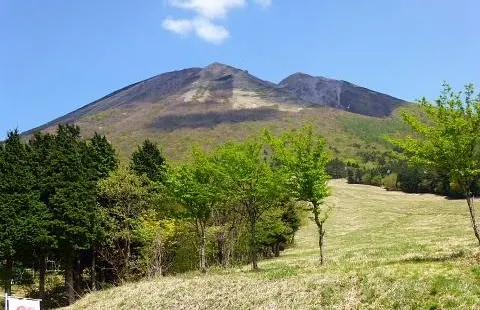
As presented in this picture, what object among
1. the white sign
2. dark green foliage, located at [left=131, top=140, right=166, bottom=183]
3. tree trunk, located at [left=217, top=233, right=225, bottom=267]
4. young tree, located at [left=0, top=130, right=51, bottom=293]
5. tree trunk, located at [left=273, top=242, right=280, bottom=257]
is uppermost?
dark green foliage, located at [left=131, top=140, right=166, bottom=183]

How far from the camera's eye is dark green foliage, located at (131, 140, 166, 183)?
5872cm

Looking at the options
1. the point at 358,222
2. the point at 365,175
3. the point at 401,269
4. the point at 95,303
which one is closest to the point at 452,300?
the point at 401,269

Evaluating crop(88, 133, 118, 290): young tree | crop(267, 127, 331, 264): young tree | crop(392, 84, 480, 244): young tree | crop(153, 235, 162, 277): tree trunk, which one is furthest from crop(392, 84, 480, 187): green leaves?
crop(88, 133, 118, 290): young tree

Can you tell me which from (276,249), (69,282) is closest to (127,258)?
(69,282)

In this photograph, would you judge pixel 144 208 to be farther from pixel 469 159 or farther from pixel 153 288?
pixel 469 159

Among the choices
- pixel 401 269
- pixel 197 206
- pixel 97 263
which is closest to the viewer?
pixel 401 269

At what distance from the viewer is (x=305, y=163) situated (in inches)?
1380

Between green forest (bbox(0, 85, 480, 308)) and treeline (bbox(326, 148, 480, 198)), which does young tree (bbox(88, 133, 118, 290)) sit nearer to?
green forest (bbox(0, 85, 480, 308))

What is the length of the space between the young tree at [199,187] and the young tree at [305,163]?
569 cm

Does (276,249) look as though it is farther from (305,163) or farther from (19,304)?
(19,304)

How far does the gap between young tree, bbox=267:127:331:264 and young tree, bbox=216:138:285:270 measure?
1148 millimetres

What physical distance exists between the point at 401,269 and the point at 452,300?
15.4 feet

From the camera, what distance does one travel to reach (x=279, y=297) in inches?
961

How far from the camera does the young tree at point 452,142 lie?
86.8ft
